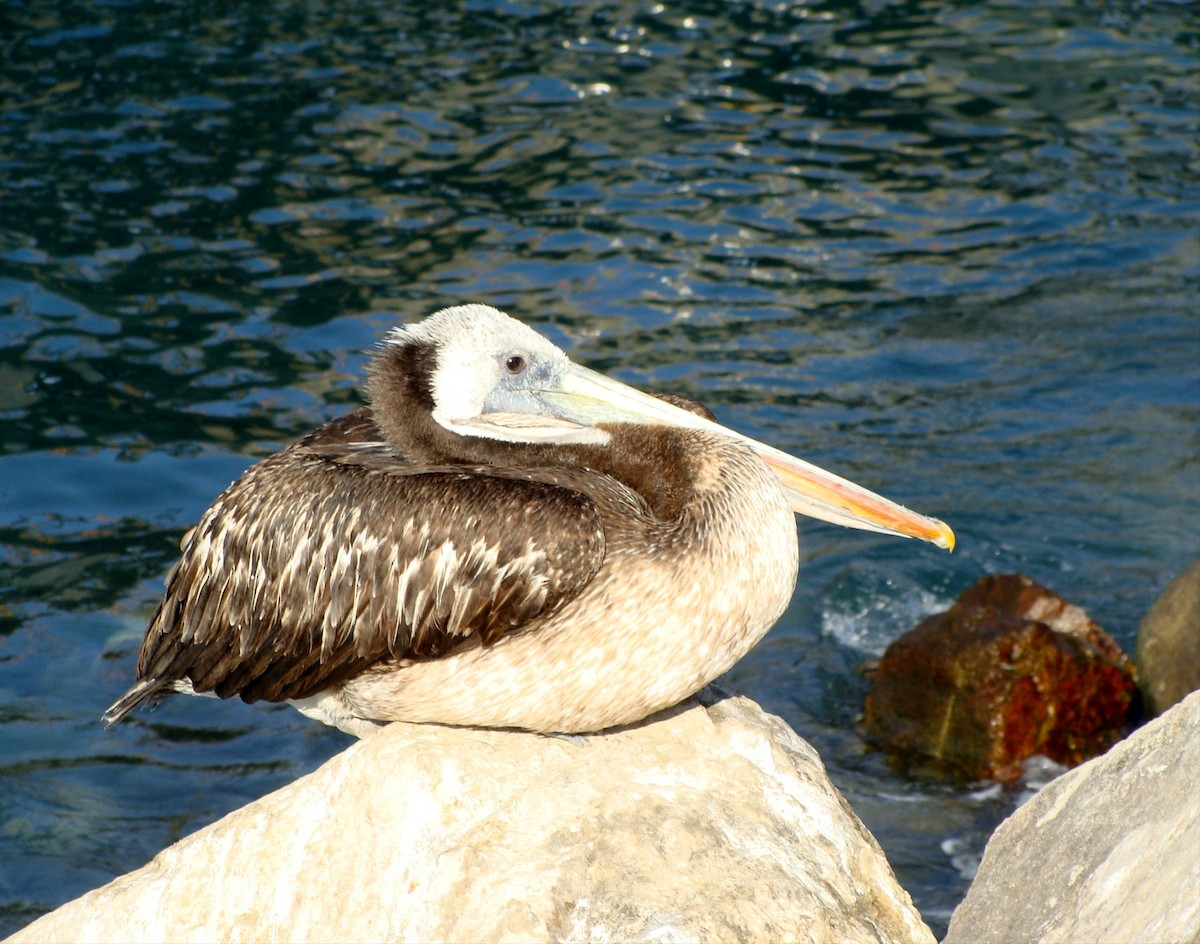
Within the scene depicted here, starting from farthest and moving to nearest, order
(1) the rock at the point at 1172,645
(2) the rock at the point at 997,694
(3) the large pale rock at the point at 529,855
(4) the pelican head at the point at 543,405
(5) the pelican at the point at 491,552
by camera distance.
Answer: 1. (2) the rock at the point at 997,694
2. (1) the rock at the point at 1172,645
3. (4) the pelican head at the point at 543,405
4. (5) the pelican at the point at 491,552
5. (3) the large pale rock at the point at 529,855

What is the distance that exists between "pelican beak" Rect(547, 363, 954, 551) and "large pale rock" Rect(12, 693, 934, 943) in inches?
28.9

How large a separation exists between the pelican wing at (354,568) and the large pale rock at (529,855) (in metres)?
0.33

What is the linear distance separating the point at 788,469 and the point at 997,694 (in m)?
2.30

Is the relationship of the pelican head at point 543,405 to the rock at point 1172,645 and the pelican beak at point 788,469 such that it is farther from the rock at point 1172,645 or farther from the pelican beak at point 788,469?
the rock at point 1172,645

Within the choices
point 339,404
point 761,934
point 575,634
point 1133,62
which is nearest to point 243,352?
point 339,404

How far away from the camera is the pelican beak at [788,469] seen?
436cm

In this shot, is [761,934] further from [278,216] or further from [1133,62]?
[1133,62]

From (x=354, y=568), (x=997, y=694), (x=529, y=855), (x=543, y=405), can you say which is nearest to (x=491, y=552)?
(x=354, y=568)

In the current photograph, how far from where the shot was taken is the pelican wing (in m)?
3.91

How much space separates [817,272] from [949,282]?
0.95 meters

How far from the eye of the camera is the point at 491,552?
12.9 feet

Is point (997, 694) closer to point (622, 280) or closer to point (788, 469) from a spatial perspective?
point (788, 469)

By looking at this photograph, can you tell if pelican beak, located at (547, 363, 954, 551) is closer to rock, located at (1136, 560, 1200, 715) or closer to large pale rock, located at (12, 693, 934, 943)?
large pale rock, located at (12, 693, 934, 943)

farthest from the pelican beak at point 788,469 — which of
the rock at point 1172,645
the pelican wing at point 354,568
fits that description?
the rock at point 1172,645
